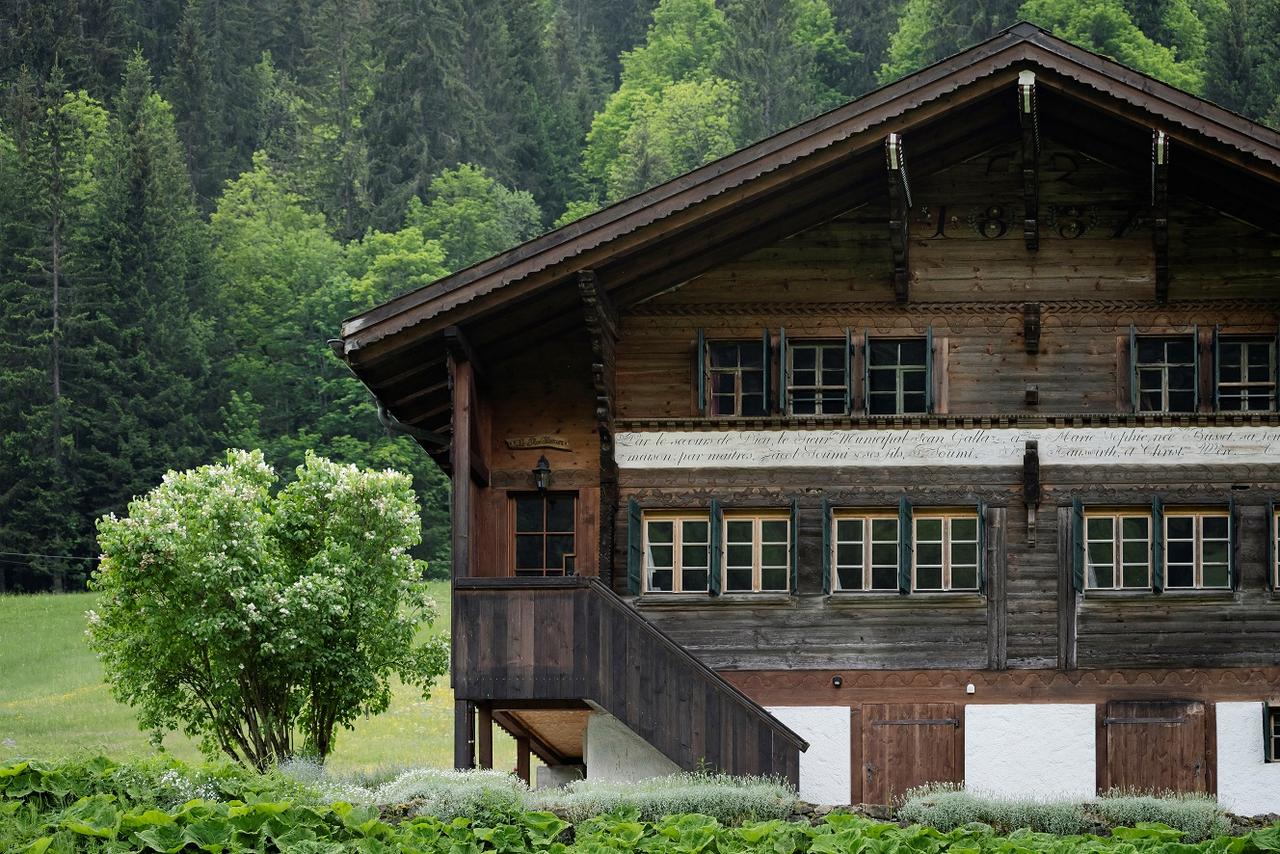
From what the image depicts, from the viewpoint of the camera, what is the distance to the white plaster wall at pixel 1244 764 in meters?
26.2

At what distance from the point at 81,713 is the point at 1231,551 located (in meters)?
34.5

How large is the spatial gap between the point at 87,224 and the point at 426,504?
17.6m

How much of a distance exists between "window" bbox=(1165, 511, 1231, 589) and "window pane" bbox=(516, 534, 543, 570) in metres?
8.02

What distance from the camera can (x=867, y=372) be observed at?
2717cm

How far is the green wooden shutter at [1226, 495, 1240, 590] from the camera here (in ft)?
86.8

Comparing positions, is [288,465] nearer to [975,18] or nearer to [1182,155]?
[975,18]

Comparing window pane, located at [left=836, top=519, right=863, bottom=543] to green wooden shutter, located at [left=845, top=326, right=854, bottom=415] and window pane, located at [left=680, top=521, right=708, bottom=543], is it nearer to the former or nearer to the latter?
green wooden shutter, located at [left=845, top=326, right=854, bottom=415]

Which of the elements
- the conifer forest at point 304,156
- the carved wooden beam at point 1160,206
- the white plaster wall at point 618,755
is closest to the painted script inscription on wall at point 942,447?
the carved wooden beam at point 1160,206

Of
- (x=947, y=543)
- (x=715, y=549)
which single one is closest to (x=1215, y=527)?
(x=947, y=543)

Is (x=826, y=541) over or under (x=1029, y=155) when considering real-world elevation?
under

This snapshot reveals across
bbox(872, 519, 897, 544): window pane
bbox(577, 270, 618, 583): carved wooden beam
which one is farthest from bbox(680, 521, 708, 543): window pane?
bbox(872, 519, 897, 544): window pane

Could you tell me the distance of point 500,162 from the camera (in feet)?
331

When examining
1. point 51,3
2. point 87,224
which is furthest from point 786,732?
point 51,3

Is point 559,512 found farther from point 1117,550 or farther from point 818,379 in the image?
point 1117,550
